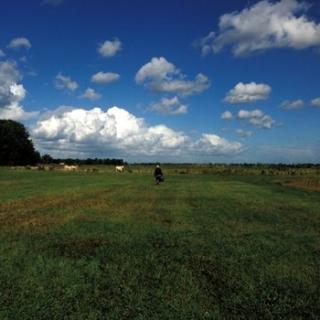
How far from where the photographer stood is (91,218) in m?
19.7

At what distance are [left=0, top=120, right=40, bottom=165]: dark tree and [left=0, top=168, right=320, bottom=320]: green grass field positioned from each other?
109m

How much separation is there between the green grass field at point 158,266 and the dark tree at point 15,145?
108848 mm

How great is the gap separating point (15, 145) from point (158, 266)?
121 metres

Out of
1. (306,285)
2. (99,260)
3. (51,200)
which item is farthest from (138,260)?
(51,200)

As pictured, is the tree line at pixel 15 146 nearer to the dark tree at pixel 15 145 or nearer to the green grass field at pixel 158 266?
the dark tree at pixel 15 145

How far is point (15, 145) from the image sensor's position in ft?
414

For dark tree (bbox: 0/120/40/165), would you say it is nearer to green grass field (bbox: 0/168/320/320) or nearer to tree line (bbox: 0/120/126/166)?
tree line (bbox: 0/120/126/166)

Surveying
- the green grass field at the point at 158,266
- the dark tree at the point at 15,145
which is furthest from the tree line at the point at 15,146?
the green grass field at the point at 158,266

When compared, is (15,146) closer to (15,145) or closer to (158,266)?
(15,145)

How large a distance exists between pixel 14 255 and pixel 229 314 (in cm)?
622

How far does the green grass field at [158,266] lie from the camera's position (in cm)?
834

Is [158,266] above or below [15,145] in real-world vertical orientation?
below

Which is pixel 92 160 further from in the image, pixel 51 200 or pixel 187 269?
pixel 187 269

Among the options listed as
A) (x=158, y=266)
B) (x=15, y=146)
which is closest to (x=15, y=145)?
(x=15, y=146)
